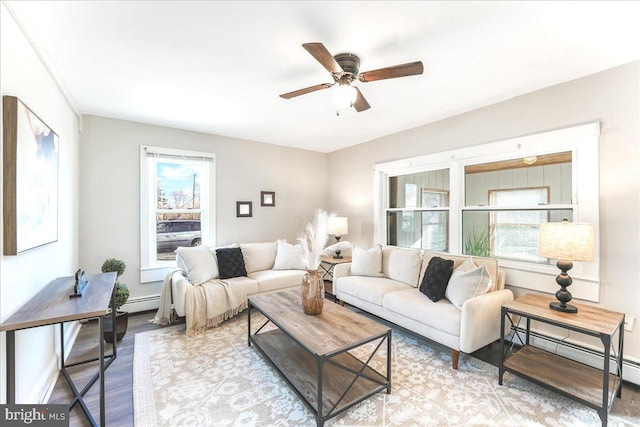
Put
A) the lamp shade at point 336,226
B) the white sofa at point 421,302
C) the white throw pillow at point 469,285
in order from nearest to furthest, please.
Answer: the white sofa at point 421,302 < the white throw pillow at point 469,285 < the lamp shade at point 336,226

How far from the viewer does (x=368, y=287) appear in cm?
329

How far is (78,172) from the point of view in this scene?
325 centimetres

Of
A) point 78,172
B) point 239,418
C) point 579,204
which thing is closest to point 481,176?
point 579,204

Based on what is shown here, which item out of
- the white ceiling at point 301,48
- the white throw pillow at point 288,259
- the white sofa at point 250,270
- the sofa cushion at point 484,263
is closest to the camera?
the white ceiling at point 301,48

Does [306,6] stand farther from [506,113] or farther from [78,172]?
[78,172]

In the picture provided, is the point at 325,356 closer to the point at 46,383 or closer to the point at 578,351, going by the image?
the point at 46,383

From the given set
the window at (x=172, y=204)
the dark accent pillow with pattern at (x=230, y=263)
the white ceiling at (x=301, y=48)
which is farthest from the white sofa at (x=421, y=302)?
the window at (x=172, y=204)

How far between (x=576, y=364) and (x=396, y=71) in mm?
2640

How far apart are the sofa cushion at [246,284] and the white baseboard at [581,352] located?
2.91m

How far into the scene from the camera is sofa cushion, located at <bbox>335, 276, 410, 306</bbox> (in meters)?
3.15

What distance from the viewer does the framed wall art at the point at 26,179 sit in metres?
1.48

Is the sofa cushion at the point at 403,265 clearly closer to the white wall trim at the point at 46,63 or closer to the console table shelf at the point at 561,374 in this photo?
the console table shelf at the point at 561,374

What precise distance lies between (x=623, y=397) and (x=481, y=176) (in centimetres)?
217

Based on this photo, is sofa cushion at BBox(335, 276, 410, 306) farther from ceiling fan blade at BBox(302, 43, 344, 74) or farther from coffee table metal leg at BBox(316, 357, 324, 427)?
ceiling fan blade at BBox(302, 43, 344, 74)
